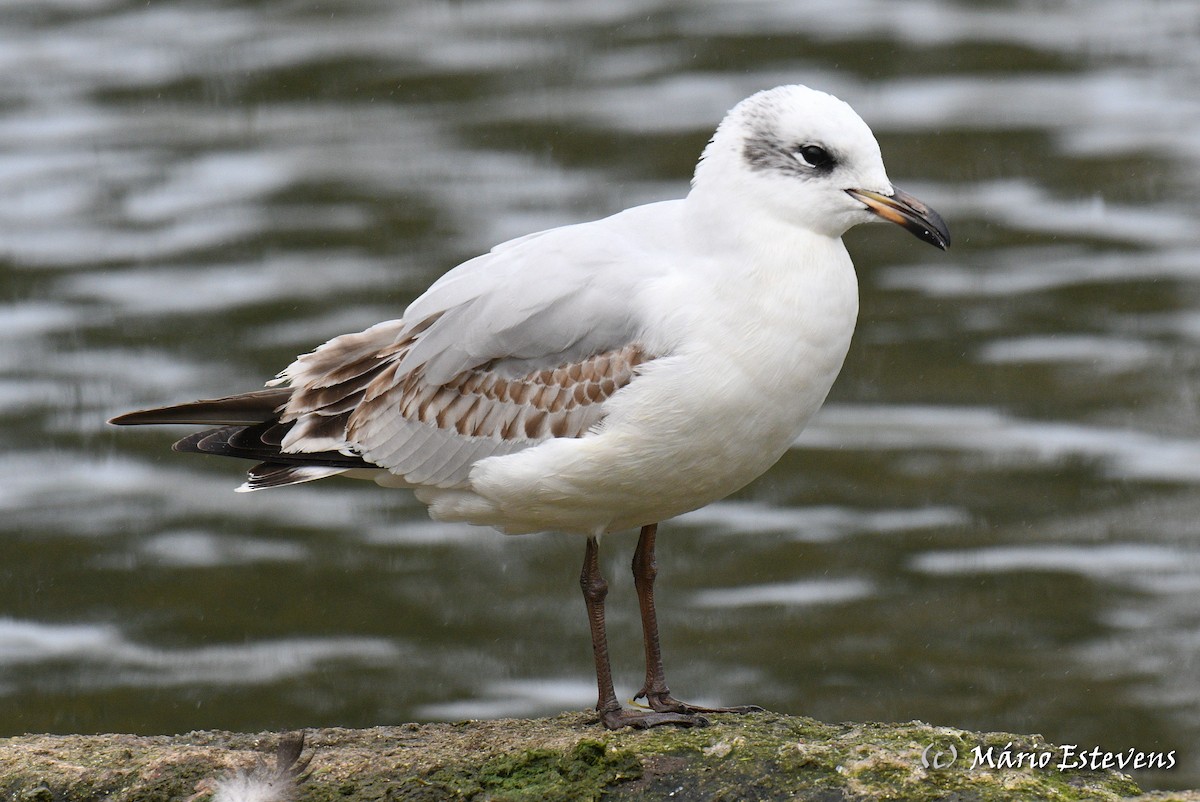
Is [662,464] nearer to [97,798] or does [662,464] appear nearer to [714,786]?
[714,786]

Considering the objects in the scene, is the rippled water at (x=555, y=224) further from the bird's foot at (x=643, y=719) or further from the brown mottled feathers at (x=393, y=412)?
the bird's foot at (x=643, y=719)

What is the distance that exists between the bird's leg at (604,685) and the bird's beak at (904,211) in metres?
1.52

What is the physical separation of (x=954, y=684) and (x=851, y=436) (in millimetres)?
2357

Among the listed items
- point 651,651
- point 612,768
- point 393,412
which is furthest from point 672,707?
point 393,412

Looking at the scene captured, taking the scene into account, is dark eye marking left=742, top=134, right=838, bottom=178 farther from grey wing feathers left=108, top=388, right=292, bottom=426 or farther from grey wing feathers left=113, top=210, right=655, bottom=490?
grey wing feathers left=108, top=388, right=292, bottom=426

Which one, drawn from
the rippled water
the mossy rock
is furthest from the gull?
the rippled water

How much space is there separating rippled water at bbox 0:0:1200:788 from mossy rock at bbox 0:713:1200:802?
4032 millimetres

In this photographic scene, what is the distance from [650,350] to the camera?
6234 millimetres

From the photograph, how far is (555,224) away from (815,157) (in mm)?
7739

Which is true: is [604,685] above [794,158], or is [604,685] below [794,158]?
below

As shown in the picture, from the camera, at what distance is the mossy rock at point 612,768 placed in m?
5.75

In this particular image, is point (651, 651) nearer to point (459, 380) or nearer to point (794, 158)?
point (459, 380)

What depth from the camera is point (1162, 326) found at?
13469 millimetres

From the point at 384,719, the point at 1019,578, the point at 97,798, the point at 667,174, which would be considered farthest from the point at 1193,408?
the point at 97,798
